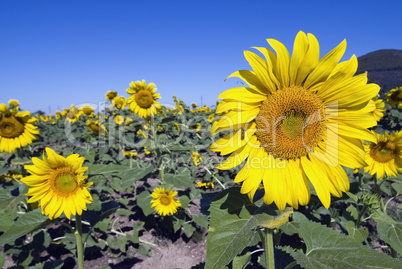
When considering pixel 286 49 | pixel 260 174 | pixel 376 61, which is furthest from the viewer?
pixel 376 61

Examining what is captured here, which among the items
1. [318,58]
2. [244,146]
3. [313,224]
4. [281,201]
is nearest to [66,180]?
[244,146]


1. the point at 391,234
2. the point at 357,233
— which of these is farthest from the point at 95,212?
the point at 391,234

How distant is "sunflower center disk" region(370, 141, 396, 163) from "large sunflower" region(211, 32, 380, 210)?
1.77 meters

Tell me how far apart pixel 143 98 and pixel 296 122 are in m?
3.91

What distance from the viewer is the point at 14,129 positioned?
3656 millimetres

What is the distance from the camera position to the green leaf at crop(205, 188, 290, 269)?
1090 millimetres

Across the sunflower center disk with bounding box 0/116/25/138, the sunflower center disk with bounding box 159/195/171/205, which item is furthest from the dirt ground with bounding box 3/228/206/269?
the sunflower center disk with bounding box 0/116/25/138

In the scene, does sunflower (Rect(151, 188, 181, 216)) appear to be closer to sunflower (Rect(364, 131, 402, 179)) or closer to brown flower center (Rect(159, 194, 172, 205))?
brown flower center (Rect(159, 194, 172, 205))

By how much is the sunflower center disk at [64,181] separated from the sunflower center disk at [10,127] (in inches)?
80.2

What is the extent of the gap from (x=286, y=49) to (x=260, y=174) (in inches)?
25.6

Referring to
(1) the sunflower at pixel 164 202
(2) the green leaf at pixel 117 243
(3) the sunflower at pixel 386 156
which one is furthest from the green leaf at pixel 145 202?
(3) the sunflower at pixel 386 156

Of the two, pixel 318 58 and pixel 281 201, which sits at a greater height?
pixel 318 58

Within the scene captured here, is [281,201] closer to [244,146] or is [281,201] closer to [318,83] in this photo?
[244,146]

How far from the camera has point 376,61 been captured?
3962 cm
